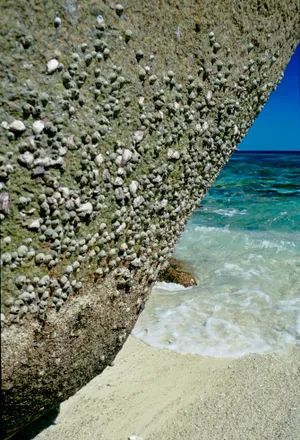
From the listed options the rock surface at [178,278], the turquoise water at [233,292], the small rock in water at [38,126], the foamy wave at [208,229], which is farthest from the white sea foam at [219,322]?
the foamy wave at [208,229]

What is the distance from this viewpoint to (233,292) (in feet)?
19.4

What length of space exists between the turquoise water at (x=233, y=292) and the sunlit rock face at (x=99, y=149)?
82.8 inches

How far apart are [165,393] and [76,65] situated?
2.37m

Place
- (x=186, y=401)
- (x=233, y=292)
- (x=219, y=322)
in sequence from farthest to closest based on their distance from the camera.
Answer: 1. (x=233, y=292)
2. (x=219, y=322)
3. (x=186, y=401)

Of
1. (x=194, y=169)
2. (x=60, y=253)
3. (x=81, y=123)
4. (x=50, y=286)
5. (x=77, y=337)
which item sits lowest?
(x=77, y=337)

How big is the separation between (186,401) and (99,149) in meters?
1.98

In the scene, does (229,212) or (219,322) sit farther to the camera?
(229,212)

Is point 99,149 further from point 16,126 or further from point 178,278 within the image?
point 178,278

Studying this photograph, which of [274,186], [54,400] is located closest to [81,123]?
[54,400]

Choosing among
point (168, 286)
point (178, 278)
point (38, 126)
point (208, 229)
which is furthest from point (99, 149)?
point (208, 229)

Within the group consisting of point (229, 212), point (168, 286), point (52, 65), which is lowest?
point (168, 286)

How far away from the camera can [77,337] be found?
206 centimetres

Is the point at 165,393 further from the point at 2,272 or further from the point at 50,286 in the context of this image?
the point at 2,272

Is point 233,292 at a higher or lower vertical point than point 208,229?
lower
